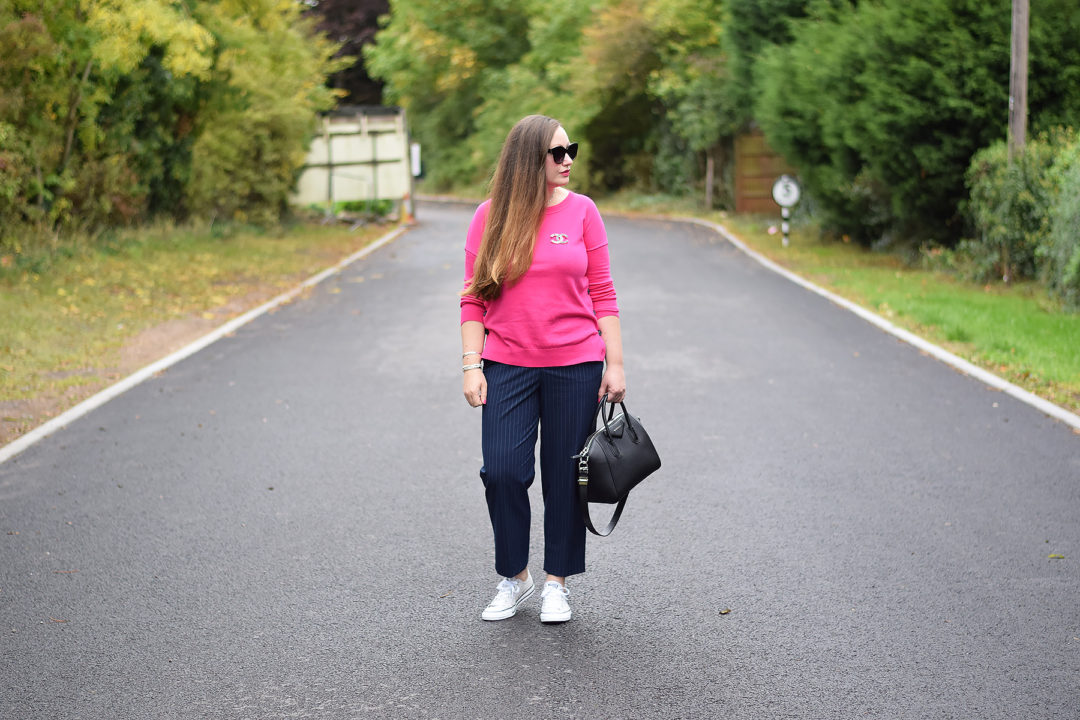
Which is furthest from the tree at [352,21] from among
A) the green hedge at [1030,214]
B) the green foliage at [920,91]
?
the green hedge at [1030,214]

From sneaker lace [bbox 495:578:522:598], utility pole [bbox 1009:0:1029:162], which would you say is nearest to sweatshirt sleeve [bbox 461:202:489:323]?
sneaker lace [bbox 495:578:522:598]

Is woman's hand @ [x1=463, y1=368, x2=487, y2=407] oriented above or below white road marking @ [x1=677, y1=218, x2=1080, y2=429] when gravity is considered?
above

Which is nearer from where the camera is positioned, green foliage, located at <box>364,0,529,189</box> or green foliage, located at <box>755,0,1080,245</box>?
green foliage, located at <box>755,0,1080,245</box>

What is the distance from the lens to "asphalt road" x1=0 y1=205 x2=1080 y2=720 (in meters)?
3.79

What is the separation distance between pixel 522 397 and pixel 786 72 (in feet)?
58.7

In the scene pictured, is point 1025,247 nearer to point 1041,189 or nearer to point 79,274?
point 1041,189

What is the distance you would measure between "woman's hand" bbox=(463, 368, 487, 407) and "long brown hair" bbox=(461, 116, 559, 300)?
31cm

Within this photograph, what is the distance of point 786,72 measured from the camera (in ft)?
67.9

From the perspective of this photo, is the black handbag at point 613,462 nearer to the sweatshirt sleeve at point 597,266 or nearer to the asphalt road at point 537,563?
the sweatshirt sleeve at point 597,266

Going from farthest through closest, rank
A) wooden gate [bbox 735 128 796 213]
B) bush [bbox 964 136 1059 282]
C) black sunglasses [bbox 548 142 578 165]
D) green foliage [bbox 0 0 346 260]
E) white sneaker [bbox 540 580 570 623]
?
wooden gate [bbox 735 128 796 213] → green foliage [bbox 0 0 346 260] → bush [bbox 964 136 1059 282] → white sneaker [bbox 540 580 570 623] → black sunglasses [bbox 548 142 578 165]

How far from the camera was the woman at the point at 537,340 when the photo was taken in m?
4.09

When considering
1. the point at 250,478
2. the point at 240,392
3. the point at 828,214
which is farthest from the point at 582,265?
the point at 828,214

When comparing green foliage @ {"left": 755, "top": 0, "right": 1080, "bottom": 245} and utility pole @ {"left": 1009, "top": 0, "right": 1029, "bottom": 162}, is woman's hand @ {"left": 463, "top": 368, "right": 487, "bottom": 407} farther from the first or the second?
green foliage @ {"left": 755, "top": 0, "right": 1080, "bottom": 245}

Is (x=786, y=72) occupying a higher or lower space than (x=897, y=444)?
higher
